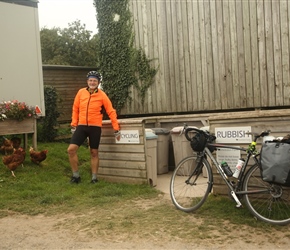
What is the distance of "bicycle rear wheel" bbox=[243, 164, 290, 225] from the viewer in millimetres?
4348

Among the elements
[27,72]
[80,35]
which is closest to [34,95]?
[27,72]

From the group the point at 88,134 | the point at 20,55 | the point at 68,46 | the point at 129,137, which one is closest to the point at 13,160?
the point at 88,134

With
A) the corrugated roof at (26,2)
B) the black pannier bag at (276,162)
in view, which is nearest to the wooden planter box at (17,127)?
the corrugated roof at (26,2)

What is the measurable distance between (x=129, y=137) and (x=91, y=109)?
0.84 metres

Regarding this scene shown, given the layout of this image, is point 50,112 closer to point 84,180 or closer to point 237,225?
point 84,180

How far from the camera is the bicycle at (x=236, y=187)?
4.44m

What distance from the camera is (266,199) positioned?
15.5ft

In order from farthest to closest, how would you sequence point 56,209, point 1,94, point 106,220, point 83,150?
point 83,150, point 1,94, point 56,209, point 106,220

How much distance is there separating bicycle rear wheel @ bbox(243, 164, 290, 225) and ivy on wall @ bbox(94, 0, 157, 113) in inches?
220

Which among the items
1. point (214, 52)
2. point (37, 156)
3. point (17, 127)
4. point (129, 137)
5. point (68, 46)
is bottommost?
point (37, 156)

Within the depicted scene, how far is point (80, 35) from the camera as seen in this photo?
33.2m

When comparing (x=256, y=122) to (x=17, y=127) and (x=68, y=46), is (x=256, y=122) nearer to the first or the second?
(x=17, y=127)

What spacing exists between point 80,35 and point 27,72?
2501cm

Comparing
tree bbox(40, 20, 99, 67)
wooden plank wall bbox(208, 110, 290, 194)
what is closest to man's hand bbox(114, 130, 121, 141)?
wooden plank wall bbox(208, 110, 290, 194)
